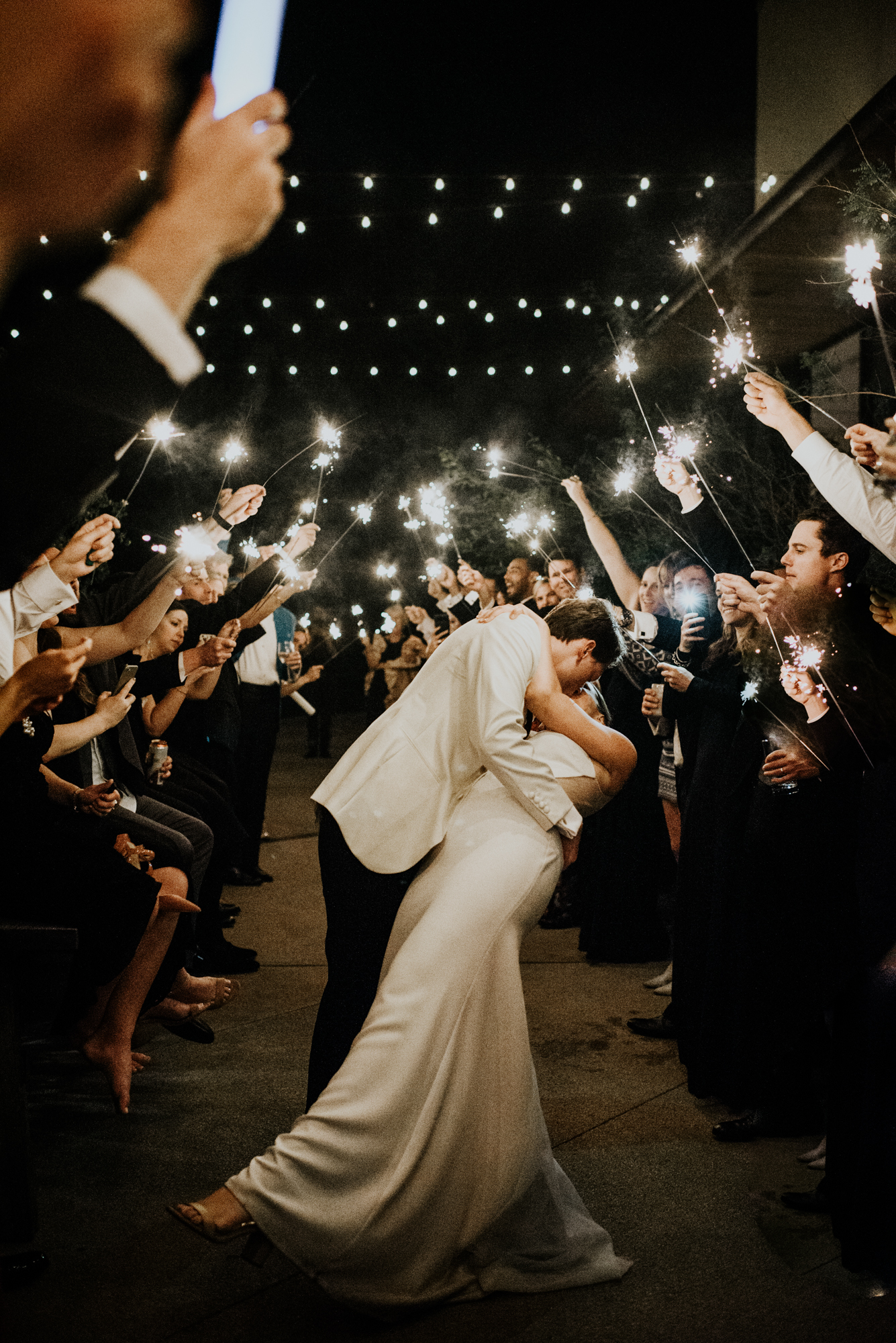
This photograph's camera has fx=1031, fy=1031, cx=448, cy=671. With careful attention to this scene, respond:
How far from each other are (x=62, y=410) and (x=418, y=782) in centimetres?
246

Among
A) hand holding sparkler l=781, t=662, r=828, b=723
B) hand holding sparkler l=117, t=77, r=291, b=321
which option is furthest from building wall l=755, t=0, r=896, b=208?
hand holding sparkler l=117, t=77, r=291, b=321

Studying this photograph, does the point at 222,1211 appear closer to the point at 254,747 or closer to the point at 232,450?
the point at 254,747

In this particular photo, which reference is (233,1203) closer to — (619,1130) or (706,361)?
(619,1130)

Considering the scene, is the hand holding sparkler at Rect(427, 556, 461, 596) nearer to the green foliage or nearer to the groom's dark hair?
the green foliage

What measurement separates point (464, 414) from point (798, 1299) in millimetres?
11252

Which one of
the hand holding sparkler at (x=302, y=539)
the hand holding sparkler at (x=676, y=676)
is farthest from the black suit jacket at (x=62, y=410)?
the hand holding sparkler at (x=302, y=539)

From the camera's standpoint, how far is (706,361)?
8.85 m

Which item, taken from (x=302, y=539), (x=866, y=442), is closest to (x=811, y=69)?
(x=302, y=539)

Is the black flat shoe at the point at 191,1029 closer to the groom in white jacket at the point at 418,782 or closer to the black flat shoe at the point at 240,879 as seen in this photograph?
the groom in white jacket at the point at 418,782

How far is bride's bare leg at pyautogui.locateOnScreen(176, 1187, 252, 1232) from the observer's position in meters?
2.66

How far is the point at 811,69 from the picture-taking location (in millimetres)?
7797

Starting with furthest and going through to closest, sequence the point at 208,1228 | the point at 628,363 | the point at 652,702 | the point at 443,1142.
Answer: the point at 628,363
the point at 652,702
the point at 443,1142
the point at 208,1228

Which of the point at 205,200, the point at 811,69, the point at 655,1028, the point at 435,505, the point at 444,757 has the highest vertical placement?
the point at 811,69

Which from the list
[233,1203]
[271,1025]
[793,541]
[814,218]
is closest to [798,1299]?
[233,1203]
